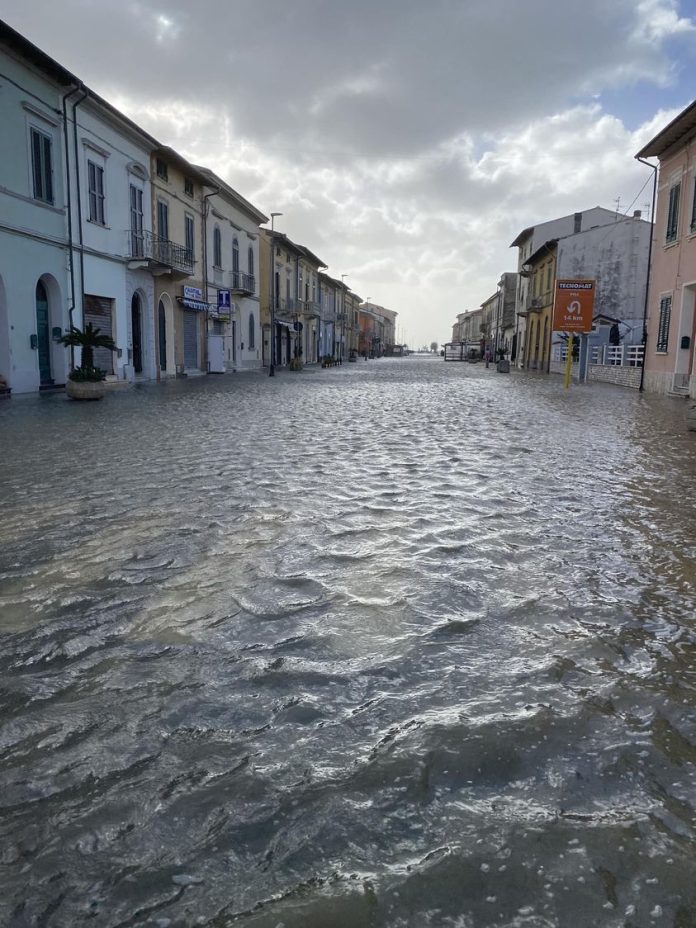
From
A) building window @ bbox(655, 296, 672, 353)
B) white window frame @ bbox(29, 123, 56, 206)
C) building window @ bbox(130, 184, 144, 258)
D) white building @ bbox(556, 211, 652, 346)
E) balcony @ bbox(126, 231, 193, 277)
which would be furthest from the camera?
white building @ bbox(556, 211, 652, 346)

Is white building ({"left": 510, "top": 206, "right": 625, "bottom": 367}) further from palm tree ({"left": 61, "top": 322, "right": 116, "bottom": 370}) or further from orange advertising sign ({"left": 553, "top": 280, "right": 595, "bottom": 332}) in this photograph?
palm tree ({"left": 61, "top": 322, "right": 116, "bottom": 370})

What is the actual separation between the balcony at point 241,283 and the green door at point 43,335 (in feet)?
54.1

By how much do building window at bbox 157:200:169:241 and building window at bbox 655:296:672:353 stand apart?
56.1 feet

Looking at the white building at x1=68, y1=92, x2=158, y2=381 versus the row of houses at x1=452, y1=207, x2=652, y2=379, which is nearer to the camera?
the white building at x1=68, y1=92, x2=158, y2=381

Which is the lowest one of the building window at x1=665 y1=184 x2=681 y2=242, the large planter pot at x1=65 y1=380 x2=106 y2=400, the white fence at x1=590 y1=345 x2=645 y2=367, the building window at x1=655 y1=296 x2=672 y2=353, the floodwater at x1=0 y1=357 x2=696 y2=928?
the floodwater at x1=0 y1=357 x2=696 y2=928

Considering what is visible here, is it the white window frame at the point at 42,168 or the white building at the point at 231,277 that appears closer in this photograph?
the white window frame at the point at 42,168

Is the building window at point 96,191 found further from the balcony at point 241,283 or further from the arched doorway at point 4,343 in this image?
the balcony at point 241,283

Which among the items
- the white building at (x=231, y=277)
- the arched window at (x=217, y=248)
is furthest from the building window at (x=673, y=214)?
the arched window at (x=217, y=248)

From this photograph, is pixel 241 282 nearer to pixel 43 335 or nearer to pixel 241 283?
pixel 241 283

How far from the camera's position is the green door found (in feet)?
63.7

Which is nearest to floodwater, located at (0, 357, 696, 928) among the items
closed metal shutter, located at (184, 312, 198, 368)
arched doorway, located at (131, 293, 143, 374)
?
arched doorway, located at (131, 293, 143, 374)

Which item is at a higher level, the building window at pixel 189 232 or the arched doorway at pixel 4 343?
the building window at pixel 189 232

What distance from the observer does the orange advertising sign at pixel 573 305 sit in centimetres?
2777

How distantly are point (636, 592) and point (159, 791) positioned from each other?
2872 mm
